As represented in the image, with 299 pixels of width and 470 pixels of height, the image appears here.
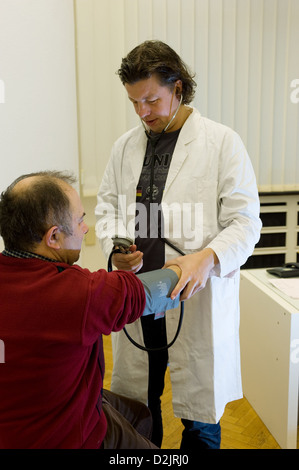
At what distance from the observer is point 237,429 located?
204cm

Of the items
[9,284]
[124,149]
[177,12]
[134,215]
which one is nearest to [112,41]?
[177,12]

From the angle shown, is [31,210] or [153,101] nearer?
[31,210]

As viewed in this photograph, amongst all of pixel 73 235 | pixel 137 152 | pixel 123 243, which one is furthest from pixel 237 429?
pixel 73 235

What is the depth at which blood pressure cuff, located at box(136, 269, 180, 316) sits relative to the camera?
3.42ft

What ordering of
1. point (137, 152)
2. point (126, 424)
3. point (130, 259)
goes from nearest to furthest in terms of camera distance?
1. point (126, 424)
2. point (130, 259)
3. point (137, 152)

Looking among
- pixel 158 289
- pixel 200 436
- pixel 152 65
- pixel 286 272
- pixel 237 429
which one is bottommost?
pixel 237 429

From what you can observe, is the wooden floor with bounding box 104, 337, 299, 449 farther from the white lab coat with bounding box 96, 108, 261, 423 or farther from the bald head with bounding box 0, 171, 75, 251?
the bald head with bounding box 0, 171, 75, 251

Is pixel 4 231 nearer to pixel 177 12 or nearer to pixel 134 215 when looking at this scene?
pixel 134 215

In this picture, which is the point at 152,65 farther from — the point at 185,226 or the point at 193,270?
the point at 193,270

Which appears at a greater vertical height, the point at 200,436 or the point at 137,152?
the point at 137,152

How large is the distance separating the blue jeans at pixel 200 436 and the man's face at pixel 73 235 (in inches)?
31.4

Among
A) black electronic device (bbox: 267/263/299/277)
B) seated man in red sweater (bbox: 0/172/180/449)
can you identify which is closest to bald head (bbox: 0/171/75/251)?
seated man in red sweater (bbox: 0/172/180/449)

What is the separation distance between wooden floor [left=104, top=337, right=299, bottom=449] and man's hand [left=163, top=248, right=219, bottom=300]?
3.46 feet

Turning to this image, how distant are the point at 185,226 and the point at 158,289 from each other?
A: 387 mm
